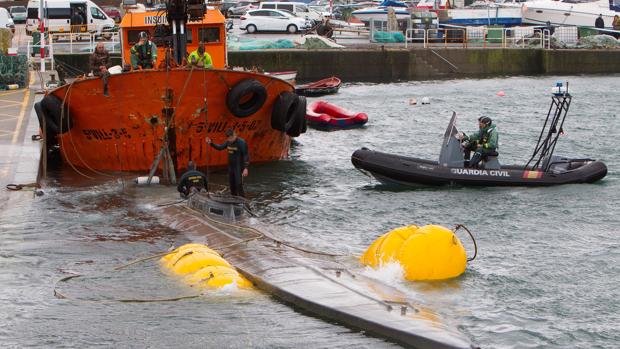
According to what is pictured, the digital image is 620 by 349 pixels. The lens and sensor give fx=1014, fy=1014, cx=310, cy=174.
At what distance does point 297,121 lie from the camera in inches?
955

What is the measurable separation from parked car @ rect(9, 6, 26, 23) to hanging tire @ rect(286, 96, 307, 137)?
44880mm

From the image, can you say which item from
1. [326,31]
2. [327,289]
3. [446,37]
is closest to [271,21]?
[326,31]

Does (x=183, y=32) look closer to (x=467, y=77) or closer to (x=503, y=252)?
(x=503, y=252)

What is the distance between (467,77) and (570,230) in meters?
32.5

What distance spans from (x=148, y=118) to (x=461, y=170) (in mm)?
6816

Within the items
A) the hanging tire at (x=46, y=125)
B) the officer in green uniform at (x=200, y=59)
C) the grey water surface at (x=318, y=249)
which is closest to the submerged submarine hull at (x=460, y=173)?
the grey water surface at (x=318, y=249)

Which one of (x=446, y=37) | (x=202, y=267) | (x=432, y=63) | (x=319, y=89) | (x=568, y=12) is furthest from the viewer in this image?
(x=568, y=12)

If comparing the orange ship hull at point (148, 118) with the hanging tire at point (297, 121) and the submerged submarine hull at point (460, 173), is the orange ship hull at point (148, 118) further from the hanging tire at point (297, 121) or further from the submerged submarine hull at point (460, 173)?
the submerged submarine hull at point (460, 173)

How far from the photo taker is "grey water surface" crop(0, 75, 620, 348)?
1220cm

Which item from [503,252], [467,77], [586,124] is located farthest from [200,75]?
[467,77]

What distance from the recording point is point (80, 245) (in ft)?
53.9

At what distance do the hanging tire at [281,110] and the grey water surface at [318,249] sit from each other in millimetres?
1221

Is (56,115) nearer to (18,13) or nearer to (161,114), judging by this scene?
(161,114)

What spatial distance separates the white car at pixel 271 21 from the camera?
59.0 meters
